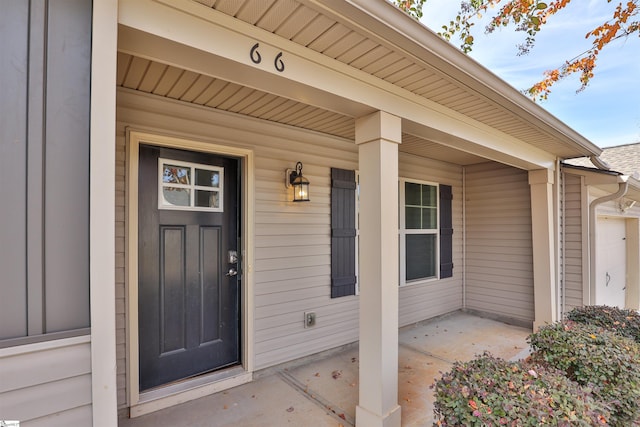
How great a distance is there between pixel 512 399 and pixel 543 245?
132 inches

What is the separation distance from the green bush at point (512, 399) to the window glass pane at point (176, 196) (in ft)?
7.51

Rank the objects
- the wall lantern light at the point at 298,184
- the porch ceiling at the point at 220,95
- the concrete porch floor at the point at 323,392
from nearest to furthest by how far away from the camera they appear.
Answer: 1. the porch ceiling at the point at 220,95
2. the concrete porch floor at the point at 323,392
3. the wall lantern light at the point at 298,184

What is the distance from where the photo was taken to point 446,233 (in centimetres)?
491

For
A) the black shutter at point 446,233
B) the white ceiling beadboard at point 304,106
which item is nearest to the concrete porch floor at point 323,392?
the black shutter at point 446,233

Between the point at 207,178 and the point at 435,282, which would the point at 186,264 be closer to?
the point at 207,178

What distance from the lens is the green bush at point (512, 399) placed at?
1.40m

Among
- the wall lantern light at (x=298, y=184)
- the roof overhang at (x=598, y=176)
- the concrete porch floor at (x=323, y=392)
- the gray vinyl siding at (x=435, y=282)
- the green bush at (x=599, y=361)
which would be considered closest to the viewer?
the green bush at (x=599, y=361)

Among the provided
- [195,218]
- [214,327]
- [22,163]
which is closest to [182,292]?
[214,327]

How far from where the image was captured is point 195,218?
8.82ft

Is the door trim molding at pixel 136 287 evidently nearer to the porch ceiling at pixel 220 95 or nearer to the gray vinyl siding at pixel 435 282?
the porch ceiling at pixel 220 95

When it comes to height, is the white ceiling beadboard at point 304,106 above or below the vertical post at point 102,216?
above

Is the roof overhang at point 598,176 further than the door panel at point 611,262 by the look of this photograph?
No

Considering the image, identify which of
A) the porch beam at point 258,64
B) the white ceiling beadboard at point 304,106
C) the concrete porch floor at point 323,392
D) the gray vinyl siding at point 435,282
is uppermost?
the white ceiling beadboard at point 304,106

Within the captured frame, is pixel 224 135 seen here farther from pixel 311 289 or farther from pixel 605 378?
pixel 605 378
